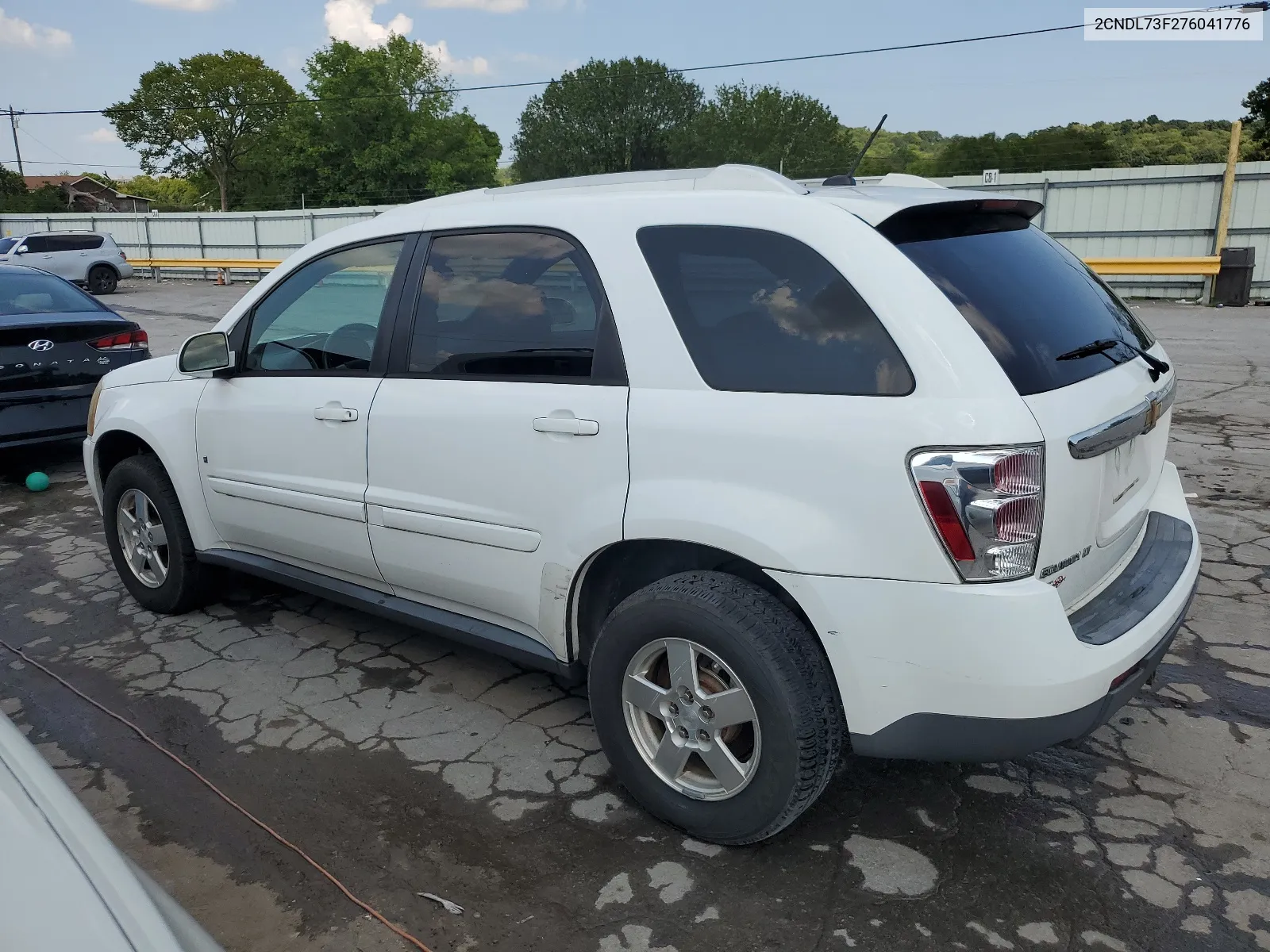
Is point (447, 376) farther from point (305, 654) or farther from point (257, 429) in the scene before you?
point (305, 654)

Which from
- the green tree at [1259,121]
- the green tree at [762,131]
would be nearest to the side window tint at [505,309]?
the green tree at [1259,121]

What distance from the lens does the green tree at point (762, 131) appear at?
7281 cm

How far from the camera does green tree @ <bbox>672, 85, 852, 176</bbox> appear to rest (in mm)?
72812

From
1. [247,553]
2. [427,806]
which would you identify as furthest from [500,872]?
[247,553]

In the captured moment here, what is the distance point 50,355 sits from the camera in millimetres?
6754

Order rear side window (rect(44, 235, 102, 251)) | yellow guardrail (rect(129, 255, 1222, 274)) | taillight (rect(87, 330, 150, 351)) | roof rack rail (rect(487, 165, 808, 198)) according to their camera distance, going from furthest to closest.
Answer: rear side window (rect(44, 235, 102, 251)), yellow guardrail (rect(129, 255, 1222, 274)), taillight (rect(87, 330, 150, 351)), roof rack rail (rect(487, 165, 808, 198))

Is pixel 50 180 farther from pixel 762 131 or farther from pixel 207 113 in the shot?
pixel 762 131

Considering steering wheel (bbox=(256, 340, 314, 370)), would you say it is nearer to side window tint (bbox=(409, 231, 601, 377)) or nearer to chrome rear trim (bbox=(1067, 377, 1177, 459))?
side window tint (bbox=(409, 231, 601, 377))

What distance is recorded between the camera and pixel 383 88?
61844 millimetres

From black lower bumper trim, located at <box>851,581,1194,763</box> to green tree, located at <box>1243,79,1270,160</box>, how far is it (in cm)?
4351

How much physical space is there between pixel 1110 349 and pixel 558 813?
206cm

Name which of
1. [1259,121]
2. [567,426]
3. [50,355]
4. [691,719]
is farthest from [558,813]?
[1259,121]

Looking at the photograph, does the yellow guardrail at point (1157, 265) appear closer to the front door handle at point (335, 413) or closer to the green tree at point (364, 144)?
the front door handle at point (335, 413)

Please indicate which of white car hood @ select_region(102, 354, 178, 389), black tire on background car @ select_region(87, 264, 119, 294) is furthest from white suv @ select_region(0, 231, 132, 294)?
white car hood @ select_region(102, 354, 178, 389)
